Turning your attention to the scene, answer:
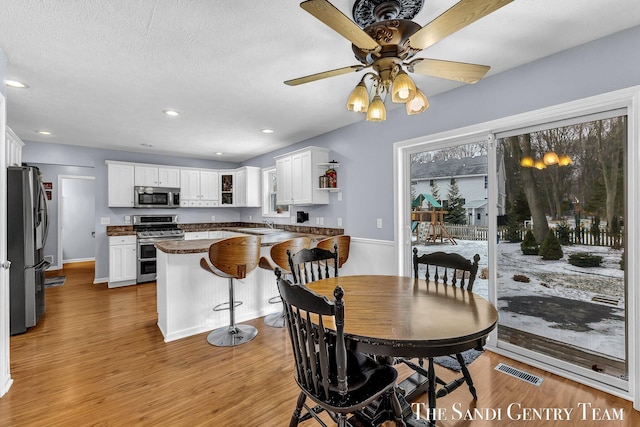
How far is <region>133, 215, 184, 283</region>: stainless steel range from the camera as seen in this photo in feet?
16.8

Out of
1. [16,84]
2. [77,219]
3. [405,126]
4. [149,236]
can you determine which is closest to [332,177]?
[405,126]

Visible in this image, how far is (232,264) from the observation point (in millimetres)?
2678

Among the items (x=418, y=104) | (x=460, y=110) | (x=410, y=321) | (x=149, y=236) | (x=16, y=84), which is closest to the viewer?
(x=410, y=321)

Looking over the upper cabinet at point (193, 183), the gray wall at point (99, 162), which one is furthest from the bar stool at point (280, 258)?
the gray wall at point (99, 162)

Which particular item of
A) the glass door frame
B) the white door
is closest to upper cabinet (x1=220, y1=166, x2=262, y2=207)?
the glass door frame

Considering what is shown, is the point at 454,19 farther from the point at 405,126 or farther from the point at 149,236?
the point at 149,236

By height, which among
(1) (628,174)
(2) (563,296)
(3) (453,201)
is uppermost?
(1) (628,174)

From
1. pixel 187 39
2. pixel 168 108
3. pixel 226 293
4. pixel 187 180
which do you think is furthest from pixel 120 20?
pixel 187 180

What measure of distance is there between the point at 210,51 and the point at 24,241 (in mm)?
2894

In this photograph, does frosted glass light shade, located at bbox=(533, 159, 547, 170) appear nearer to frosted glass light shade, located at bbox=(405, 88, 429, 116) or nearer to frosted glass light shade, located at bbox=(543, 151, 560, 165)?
frosted glass light shade, located at bbox=(543, 151, 560, 165)

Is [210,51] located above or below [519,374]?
above

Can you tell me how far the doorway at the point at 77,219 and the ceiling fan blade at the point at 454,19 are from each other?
25.7 feet

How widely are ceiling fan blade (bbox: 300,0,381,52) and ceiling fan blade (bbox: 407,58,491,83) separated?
11.5 inches

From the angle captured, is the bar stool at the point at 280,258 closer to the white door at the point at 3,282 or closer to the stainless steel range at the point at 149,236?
the white door at the point at 3,282
